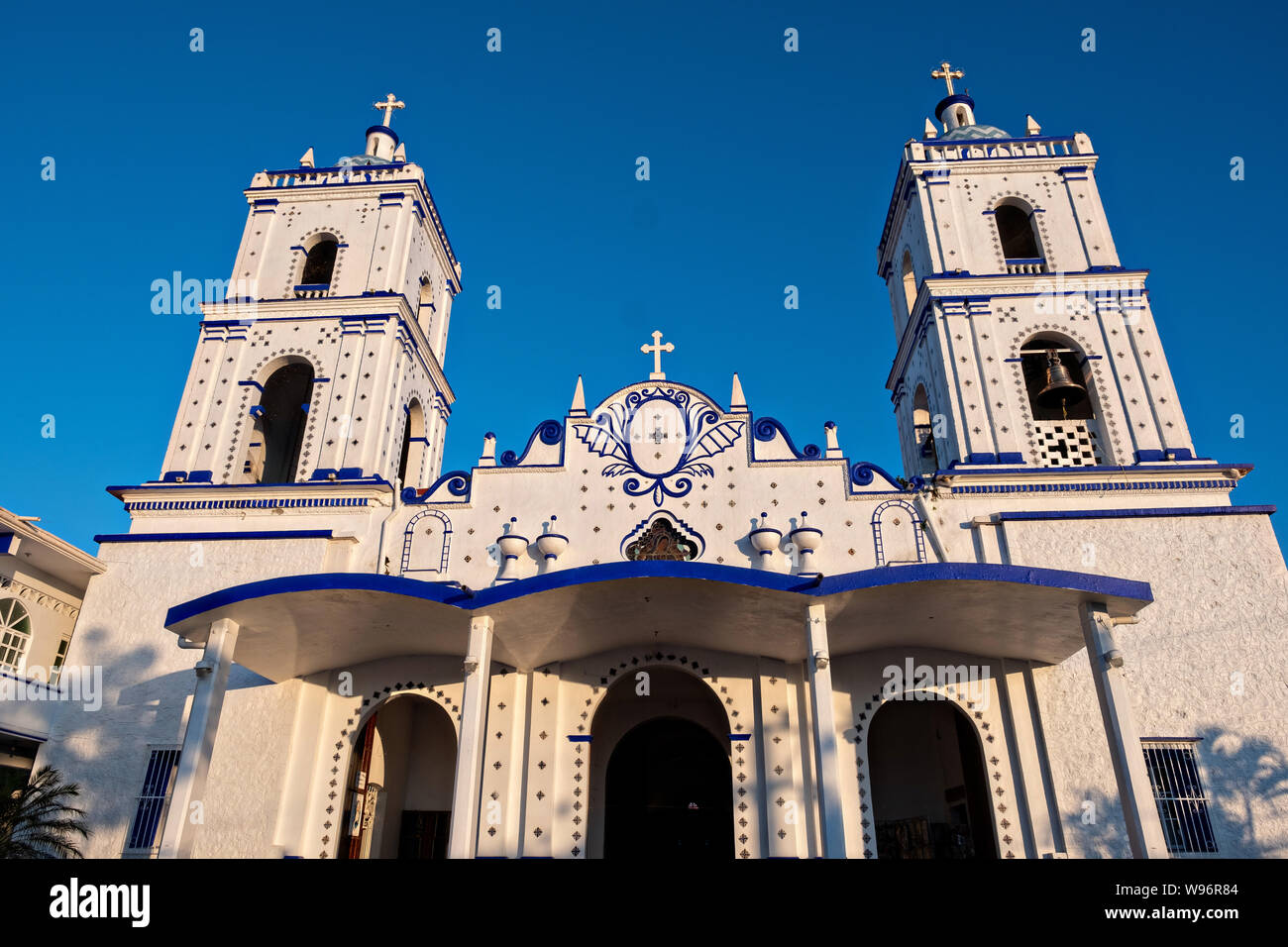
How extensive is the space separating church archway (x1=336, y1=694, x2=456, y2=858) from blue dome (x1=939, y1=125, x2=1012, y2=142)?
1656 centimetres

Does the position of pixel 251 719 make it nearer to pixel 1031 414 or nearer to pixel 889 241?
pixel 1031 414

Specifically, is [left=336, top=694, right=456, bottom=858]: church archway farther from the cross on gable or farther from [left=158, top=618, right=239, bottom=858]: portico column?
the cross on gable

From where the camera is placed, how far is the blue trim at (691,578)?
1120cm

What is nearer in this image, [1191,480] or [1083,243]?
[1191,480]

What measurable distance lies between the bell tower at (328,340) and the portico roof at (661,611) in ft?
14.2

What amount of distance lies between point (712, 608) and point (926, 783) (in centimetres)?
655

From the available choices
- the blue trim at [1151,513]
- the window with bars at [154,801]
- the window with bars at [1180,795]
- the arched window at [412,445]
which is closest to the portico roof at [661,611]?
the window with bars at [1180,795]

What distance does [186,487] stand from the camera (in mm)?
16547

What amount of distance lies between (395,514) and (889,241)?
13.8 meters

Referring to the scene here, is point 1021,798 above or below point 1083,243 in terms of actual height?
below

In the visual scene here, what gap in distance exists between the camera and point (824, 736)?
35.3ft

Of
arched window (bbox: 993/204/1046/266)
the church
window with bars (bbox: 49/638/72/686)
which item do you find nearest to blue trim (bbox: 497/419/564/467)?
the church
